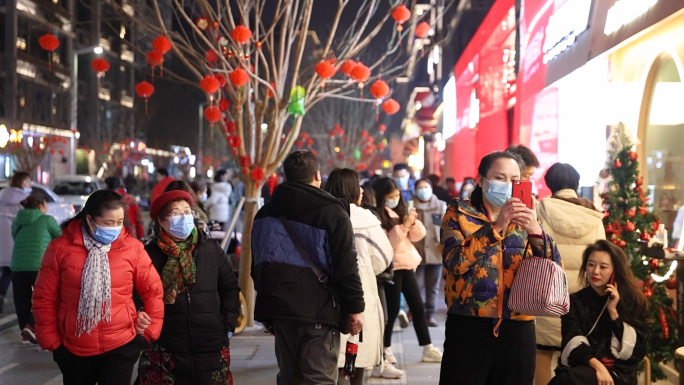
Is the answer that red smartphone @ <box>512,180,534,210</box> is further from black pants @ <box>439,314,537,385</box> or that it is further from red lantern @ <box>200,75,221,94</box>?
red lantern @ <box>200,75,221,94</box>

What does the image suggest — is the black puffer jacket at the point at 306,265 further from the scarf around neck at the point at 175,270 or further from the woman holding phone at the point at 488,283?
the woman holding phone at the point at 488,283

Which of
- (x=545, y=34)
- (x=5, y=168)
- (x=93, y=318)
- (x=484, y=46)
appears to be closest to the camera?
(x=93, y=318)

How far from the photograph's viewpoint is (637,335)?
509 cm

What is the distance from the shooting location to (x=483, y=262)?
13.2 ft

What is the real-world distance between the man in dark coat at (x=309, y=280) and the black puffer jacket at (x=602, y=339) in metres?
1.35

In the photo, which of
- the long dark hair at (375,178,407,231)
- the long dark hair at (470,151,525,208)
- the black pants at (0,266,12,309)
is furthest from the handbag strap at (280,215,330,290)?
the black pants at (0,266,12,309)

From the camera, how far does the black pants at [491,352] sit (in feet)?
13.4

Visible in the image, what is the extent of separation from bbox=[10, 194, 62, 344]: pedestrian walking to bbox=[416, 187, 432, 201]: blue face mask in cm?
468

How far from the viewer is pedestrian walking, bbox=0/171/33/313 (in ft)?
36.1

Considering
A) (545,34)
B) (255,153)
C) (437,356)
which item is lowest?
(437,356)

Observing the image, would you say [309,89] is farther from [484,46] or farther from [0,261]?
[484,46]

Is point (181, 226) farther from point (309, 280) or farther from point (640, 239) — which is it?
point (640, 239)

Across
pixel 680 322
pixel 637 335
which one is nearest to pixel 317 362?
pixel 637 335

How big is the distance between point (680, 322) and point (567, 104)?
26.2 feet
